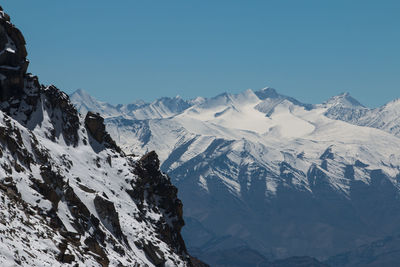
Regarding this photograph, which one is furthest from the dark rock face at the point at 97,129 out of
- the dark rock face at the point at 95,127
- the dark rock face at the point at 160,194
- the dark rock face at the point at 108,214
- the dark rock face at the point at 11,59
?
the dark rock face at the point at 108,214

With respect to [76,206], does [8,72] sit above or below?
above

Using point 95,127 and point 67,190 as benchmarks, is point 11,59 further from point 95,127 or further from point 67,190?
point 67,190

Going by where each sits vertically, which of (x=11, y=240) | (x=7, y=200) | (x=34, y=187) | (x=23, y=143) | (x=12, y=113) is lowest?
(x=11, y=240)

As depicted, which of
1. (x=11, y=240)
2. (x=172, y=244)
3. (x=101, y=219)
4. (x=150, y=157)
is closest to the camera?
(x=11, y=240)

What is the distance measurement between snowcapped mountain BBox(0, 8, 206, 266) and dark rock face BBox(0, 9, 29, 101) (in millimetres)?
163

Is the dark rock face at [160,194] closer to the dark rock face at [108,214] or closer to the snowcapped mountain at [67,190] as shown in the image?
the snowcapped mountain at [67,190]

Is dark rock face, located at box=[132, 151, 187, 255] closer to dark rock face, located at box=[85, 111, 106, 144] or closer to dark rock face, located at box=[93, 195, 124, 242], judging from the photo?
dark rock face, located at box=[85, 111, 106, 144]

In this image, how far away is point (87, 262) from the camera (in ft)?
275

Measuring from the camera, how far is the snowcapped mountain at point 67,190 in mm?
77750

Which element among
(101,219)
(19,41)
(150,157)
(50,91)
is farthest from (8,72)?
(150,157)

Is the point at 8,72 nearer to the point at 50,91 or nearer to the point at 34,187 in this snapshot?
the point at 50,91

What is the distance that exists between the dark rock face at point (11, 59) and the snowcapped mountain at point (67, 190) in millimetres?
163

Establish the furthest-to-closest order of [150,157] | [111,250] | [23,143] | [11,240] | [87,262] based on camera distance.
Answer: [150,157]
[111,250]
[23,143]
[87,262]
[11,240]

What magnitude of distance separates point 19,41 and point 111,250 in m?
39.2
